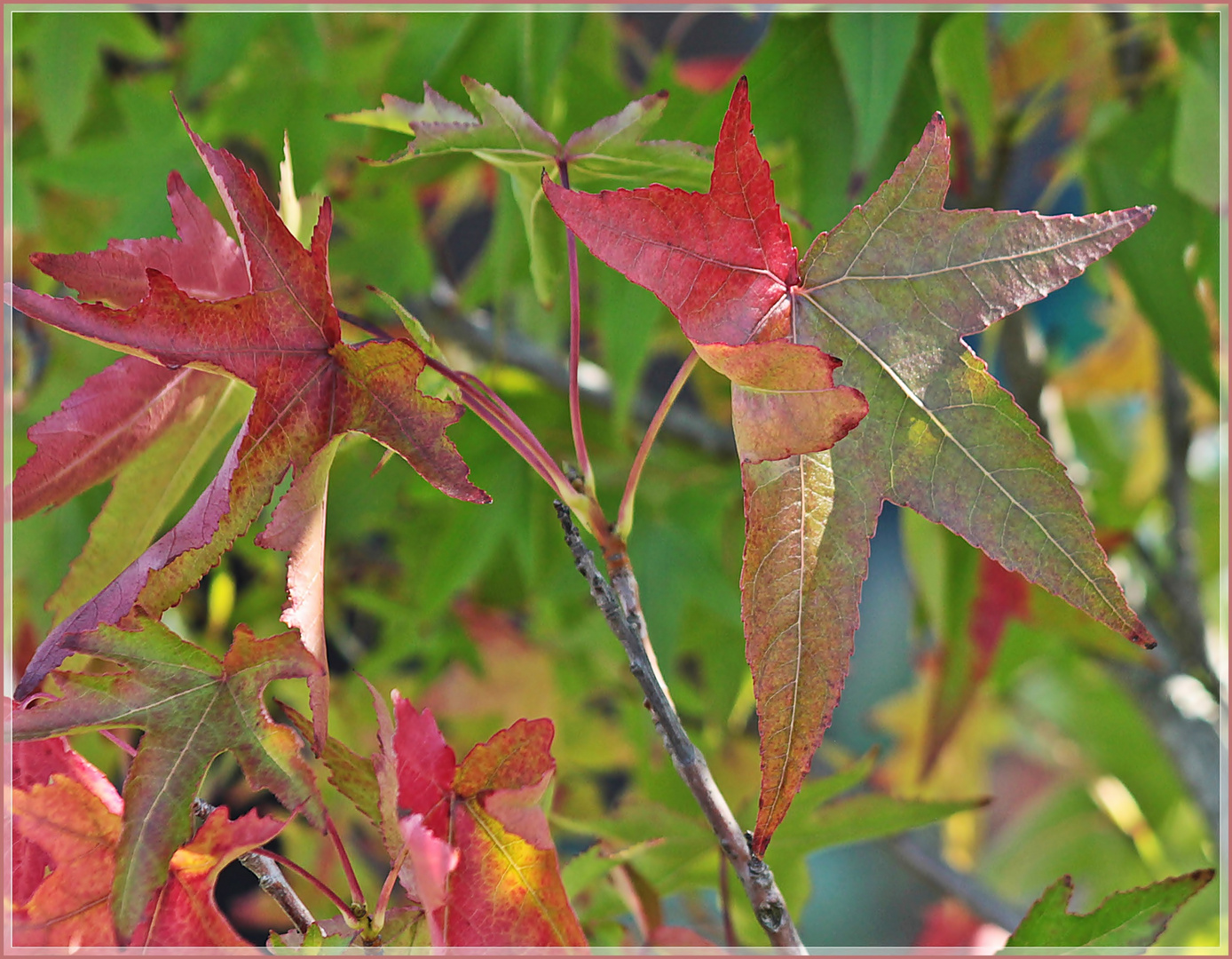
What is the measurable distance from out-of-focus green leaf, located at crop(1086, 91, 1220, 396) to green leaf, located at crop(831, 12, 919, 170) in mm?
196

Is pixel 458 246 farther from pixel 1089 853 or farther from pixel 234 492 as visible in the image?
pixel 234 492

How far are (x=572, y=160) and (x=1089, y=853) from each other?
3.15ft

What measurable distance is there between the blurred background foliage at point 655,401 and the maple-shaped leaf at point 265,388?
11 cm

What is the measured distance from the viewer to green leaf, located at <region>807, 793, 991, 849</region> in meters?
0.35

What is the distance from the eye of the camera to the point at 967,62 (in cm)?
49

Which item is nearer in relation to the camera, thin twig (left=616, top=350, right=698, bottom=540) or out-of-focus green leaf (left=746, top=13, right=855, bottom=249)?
thin twig (left=616, top=350, right=698, bottom=540)

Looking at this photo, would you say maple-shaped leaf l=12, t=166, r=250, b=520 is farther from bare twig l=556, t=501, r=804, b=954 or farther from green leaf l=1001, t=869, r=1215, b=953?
green leaf l=1001, t=869, r=1215, b=953

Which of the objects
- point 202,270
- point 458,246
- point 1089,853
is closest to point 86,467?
point 202,270

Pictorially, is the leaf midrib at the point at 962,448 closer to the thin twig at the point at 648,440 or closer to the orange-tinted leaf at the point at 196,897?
the thin twig at the point at 648,440

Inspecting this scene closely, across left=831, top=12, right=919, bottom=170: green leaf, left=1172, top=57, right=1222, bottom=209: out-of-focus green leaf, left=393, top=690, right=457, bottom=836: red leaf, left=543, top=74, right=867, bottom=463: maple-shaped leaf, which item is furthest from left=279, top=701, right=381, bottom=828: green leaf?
left=1172, top=57, right=1222, bottom=209: out-of-focus green leaf

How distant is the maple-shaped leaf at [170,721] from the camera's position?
208 mm

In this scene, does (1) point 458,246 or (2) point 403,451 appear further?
(1) point 458,246

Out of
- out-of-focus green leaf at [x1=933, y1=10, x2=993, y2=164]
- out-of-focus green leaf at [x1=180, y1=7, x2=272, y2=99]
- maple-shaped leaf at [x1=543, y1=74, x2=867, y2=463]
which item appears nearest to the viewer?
maple-shaped leaf at [x1=543, y1=74, x2=867, y2=463]

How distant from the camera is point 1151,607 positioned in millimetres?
715
